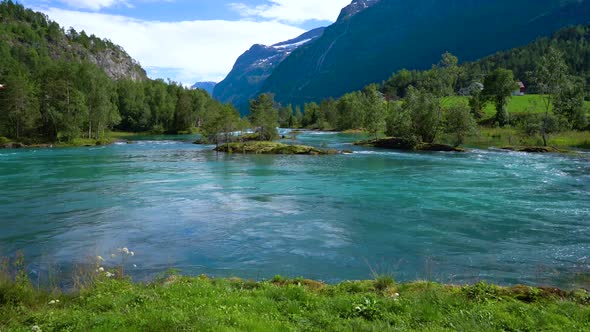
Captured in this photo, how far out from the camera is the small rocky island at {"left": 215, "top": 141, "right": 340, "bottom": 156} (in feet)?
221

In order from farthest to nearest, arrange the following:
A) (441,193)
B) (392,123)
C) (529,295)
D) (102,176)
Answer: (392,123) < (102,176) < (441,193) < (529,295)

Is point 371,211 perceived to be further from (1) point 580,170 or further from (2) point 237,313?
(1) point 580,170

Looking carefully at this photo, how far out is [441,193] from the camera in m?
32.7

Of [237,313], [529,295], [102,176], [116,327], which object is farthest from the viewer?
[102,176]

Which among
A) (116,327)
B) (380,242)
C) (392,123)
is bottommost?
(380,242)

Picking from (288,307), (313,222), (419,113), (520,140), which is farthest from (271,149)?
(288,307)

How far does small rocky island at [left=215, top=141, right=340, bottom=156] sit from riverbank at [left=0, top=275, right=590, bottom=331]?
54145mm

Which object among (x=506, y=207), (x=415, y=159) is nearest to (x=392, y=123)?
(x=415, y=159)

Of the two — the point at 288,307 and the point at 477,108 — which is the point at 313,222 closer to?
the point at 288,307

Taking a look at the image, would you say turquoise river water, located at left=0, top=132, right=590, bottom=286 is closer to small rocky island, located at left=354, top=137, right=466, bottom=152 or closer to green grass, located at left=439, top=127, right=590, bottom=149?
small rocky island, located at left=354, top=137, right=466, bottom=152

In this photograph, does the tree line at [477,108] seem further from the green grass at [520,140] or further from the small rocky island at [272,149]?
the small rocky island at [272,149]

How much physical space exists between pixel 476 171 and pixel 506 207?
18.4 metres

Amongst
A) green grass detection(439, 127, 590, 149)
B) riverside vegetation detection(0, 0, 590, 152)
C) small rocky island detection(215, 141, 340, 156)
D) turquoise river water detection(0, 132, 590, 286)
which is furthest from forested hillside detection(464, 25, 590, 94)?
turquoise river water detection(0, 132, 590, 286)

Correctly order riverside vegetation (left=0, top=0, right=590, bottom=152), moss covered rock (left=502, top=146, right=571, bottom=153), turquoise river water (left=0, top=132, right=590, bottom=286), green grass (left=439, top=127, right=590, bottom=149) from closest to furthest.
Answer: turquoise river water (left=0, top=132, right=590, bottom=286) < moss covered rock (left=502, top=146, right=571, bottom=153) < green grass (left=439, top=127, right=590, bottom=149) < riverside vegetation (left=0, top=0, right=590, bottom=152)
